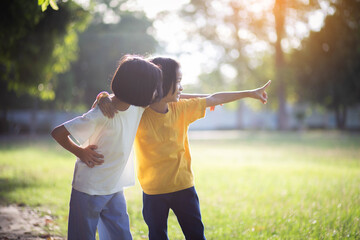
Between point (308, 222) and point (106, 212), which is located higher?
point (106, 212)

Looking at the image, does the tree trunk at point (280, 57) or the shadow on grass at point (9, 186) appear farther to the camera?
the tree trunk at point (280, 57)

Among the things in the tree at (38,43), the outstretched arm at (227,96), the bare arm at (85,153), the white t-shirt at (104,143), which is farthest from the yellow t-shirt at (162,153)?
the tree at (38,43)

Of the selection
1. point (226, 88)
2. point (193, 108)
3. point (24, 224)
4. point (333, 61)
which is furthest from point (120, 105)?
point (226, 88)

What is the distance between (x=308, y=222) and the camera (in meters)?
4.70

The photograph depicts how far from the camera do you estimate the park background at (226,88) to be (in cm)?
568

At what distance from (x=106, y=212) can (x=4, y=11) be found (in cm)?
687

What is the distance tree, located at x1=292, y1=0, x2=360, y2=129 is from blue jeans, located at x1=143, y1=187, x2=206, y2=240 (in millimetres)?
28455

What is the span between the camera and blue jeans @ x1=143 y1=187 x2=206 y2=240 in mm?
2777

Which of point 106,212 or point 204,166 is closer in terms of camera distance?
point 106,212

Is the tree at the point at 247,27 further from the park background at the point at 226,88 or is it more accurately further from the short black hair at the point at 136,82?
the short black hair at the point at 136,82

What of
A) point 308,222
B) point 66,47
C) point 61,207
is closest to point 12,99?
point 66,47

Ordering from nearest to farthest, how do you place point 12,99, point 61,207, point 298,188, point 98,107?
point 98,107 < point 61,207 < point 298,188 < point 12,99

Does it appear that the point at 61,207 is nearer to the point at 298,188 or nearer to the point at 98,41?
the point at 298,188

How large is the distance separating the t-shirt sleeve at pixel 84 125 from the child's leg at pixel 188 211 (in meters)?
0.77
